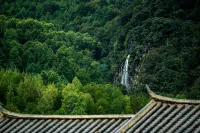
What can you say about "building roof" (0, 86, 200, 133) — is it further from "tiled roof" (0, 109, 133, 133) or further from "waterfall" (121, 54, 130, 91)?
"waterfall" (121, 54, 130, 91)

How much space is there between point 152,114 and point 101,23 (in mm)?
128057

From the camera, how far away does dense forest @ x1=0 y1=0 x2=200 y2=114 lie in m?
64.9

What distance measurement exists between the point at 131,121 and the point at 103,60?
106 meters

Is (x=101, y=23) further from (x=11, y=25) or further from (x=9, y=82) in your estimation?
(x=9, y=82)

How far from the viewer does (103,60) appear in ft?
384

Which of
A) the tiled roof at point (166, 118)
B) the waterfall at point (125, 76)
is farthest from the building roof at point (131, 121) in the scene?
the waterfall at point (125, 76)

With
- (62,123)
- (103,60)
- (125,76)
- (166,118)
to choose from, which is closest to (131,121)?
(166,118)

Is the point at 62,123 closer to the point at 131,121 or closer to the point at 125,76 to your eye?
the point at 131,121

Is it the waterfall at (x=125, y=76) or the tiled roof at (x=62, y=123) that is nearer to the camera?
the tiled roof at (x=62, y=123)

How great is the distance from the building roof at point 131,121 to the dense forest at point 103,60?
44923mm

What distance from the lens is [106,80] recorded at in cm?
10631

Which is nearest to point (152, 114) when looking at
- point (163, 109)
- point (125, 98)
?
point (163, 109)

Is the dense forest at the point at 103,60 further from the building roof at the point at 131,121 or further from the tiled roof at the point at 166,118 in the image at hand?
the tiled roof at the point at 166,118

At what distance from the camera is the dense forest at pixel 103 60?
6494cm
